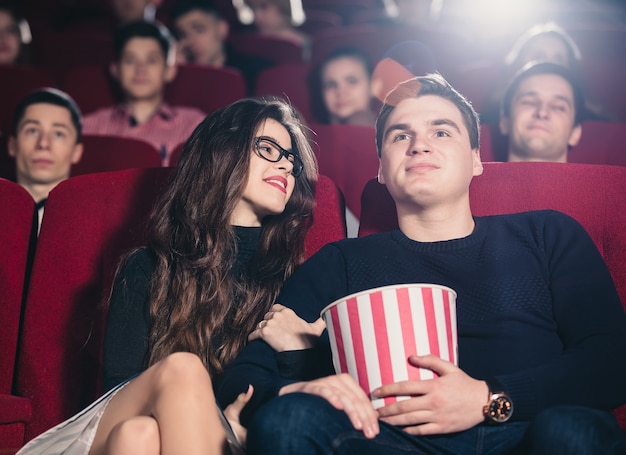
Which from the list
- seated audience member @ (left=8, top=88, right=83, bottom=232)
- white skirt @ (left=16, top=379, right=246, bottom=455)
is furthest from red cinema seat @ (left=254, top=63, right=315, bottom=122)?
white skirt @ (left=16, top=379, right=246, bottom=455)

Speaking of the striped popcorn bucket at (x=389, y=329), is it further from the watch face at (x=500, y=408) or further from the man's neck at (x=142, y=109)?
the man's neck at (x=142, y=109)

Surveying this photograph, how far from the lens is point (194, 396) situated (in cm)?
84

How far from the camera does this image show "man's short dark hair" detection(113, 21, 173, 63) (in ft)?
7.53

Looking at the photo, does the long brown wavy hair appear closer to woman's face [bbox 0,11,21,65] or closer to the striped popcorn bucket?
the striped popcorn bucket

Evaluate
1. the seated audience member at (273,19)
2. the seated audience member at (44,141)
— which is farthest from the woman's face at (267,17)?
the seated audience member at (44,141)

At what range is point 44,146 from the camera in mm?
1740

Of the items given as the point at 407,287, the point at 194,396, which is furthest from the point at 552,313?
the point at 194,396

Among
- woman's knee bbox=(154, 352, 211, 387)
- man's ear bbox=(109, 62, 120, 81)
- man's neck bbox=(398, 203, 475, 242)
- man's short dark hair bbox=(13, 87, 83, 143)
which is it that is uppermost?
man's ear bbox=(109, 62, 120, 81)

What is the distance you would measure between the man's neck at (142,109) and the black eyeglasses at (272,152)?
109cm

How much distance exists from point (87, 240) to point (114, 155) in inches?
20.9

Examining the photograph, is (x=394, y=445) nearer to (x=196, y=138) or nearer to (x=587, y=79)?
(x=196, y=138)

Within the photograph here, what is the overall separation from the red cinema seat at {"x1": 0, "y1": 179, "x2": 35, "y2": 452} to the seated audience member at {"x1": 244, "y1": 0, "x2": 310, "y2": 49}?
1.93 metres

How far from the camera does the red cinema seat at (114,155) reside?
5.51 ft

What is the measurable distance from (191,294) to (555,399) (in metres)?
0.50
